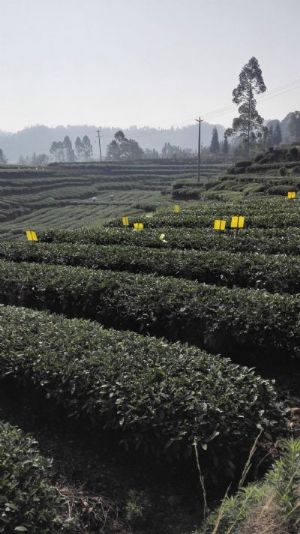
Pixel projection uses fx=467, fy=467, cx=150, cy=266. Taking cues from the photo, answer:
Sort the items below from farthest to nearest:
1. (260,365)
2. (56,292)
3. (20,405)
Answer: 1. (56,292)
2. (260,365)
3. (20,405)

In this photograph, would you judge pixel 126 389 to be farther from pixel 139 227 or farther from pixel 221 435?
pixel 139 227

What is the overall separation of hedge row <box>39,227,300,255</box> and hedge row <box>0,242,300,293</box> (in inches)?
56.5

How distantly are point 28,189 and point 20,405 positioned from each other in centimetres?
7598

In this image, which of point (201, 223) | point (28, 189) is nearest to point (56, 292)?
point (201, 223)

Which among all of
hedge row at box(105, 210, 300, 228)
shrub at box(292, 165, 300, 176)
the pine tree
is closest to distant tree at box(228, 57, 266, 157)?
the pine tree

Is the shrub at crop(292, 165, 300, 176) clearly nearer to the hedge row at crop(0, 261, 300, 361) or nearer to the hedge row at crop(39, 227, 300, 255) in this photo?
the hedge row at crop(39, 227, 300, 255)

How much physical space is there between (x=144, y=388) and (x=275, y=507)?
1929 millimetres

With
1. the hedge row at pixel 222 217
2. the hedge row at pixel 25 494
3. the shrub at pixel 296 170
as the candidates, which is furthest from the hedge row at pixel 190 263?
the shrub at pixel 296 170

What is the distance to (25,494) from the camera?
389 cm

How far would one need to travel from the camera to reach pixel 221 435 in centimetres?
461

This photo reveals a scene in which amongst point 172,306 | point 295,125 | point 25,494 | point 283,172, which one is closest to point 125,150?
point 295,125

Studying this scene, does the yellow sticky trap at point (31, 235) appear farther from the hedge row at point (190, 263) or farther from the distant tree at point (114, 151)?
the distant tree at point (114, 151)

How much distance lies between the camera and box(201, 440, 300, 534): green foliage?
139 inches

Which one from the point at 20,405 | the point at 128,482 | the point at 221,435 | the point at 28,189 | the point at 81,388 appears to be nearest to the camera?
the point at 221,435
